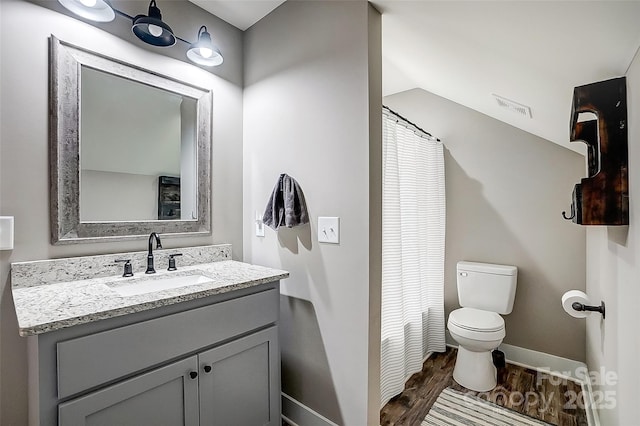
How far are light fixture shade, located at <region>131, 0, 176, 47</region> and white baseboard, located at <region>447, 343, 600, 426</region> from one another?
3.17m

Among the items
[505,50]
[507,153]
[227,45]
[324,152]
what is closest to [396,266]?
[324,152]

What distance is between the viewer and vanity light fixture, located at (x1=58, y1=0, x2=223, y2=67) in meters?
1.31

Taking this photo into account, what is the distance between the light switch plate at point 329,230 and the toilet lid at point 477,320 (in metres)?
1.20

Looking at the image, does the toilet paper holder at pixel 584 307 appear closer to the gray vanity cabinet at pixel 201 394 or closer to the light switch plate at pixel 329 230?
the light switch plate at pixel 329 230

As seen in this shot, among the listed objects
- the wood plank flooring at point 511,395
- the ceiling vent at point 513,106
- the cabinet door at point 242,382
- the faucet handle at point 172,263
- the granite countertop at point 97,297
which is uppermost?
the ceiling vent at point 513,106

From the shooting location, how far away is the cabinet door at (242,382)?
4.14 ft

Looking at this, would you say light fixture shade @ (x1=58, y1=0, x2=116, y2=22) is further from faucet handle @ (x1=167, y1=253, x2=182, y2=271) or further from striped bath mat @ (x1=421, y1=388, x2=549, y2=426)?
striped bath mat @ (x1=421, y1=388, x2=549, y2=426)

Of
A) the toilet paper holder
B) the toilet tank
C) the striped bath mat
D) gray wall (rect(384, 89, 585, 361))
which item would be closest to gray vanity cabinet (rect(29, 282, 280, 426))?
the striped bath mat

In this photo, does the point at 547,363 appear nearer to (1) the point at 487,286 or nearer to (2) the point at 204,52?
(1) the point at 487,286

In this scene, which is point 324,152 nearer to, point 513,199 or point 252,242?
point 252,242

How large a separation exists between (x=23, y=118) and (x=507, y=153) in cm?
301

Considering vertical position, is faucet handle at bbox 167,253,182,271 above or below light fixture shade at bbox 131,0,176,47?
below

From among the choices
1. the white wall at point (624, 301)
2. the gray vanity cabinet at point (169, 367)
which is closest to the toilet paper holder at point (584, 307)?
the white wall at point (624, 301)

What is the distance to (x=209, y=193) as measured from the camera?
6.29 ft
